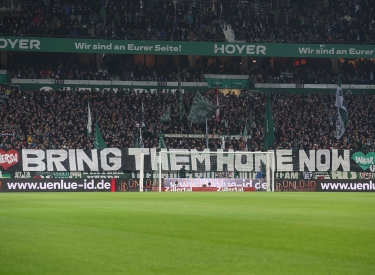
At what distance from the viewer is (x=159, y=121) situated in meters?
50.7

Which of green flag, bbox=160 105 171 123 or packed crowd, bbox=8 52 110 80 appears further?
packed crowd, bbox=8 52 110 80

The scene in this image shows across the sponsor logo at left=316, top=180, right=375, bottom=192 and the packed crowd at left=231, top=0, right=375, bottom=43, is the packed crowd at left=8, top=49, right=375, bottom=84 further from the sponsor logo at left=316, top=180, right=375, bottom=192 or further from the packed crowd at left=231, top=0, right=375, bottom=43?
the sponsor logo at left=316, top=180, right=375, bottom=192

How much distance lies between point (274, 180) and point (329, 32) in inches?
863

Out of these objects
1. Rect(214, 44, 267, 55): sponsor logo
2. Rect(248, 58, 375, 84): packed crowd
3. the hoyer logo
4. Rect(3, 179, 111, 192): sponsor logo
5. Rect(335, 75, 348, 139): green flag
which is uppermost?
the hoyer logo

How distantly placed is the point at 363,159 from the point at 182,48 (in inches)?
750

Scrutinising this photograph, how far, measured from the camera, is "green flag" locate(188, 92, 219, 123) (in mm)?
49406

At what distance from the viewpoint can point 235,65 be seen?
61156mm

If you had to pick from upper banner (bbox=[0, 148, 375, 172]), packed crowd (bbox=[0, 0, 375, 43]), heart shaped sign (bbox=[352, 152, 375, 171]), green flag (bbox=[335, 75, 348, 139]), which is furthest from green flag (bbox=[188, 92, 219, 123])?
heart shaped sign (bbox=[352, 152, 375, 171])

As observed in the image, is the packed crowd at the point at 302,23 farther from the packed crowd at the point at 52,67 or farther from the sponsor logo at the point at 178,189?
the sponsor logo at the point at 178,189

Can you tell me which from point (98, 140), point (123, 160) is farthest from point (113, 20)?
point (123, 160)

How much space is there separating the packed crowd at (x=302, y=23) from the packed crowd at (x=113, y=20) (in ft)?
8.02

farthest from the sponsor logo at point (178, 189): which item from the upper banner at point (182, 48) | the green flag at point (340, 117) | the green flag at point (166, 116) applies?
the upper banner at point (182, 48)

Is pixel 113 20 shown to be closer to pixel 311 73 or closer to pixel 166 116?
pixel 166 116

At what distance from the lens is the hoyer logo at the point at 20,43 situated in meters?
53.9
